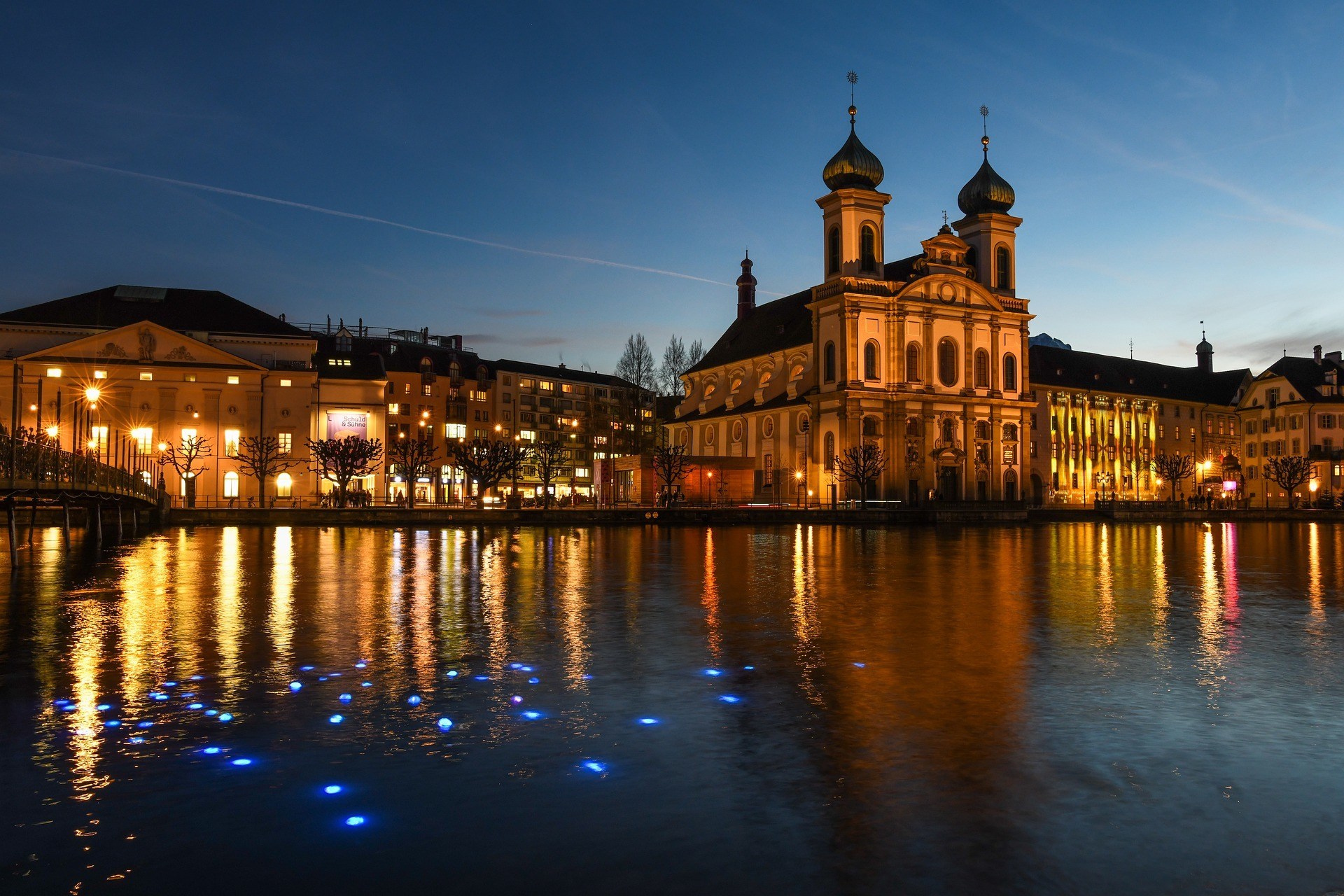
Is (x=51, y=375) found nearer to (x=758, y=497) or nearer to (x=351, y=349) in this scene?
(x=351, y=349)

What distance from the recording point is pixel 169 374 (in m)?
77.1

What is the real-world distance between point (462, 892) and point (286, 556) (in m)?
26.5

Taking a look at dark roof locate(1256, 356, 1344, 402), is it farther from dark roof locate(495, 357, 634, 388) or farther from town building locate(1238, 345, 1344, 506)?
dark roof locate(495, 357, 634, 388)

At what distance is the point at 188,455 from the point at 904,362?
4921 cm

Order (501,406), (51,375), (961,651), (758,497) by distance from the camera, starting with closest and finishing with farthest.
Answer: (961,651) → (51,375) → (758,497) → (501,406)

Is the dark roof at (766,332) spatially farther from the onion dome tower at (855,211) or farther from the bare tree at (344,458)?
the bare tree at (344,458)

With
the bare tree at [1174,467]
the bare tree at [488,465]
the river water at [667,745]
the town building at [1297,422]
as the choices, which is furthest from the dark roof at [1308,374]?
the river water at [667,745]

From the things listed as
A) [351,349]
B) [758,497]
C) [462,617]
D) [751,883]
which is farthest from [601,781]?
[351,349]

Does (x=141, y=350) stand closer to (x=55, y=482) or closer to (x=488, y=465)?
(x=488, y=465)

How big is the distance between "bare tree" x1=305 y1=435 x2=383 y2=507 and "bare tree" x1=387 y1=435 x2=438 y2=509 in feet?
6.80

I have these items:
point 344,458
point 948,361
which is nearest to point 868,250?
point 948,361

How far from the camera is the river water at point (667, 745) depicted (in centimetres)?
605

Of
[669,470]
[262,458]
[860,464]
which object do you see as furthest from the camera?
[262,458]

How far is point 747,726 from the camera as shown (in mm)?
9156
